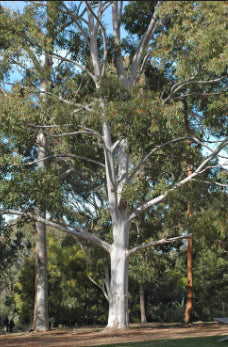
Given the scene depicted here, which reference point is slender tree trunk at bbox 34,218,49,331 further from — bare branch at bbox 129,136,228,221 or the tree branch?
the tree branch

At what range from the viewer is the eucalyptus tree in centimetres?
1123

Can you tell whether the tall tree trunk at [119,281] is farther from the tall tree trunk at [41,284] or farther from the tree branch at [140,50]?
the tree branch at [140,50]

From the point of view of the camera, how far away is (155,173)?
14164mm

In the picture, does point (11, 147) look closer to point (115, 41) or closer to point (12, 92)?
Answer: point (12, 92)

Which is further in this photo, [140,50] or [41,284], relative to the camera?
[41,284]

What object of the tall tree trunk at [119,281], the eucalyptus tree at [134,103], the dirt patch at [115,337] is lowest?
the dirt patch at [115,337]

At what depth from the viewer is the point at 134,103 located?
35.7ft

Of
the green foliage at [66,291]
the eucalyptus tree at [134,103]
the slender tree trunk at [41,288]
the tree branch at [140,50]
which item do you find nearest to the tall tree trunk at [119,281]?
the eucalyptus tree at [134,103]

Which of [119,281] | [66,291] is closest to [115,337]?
[119,281]

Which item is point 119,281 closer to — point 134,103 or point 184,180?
point 184,180

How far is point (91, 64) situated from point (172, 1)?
3.05 metres

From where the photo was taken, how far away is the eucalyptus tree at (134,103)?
1123cm

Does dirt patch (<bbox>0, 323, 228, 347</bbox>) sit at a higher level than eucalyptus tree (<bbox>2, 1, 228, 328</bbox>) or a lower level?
lower

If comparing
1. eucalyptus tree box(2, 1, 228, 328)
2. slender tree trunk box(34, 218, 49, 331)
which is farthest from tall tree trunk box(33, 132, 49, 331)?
eucalyptus tree box(2, 1, 228, 328)
